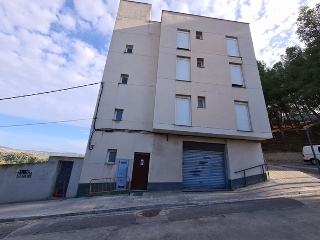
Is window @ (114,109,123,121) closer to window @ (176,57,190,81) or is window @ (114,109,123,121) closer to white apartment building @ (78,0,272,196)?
white apartment building @ (78,0,272,196)

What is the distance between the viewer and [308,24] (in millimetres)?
24703

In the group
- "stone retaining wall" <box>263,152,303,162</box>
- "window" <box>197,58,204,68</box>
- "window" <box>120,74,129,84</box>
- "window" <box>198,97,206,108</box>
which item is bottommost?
"stone retaining wall" <box>263,152,303,162</box>

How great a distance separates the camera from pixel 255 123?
39.4 feet

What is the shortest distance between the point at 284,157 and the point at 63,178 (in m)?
25.1

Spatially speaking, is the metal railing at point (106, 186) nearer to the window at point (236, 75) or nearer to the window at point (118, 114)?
the window at point (118, 114)

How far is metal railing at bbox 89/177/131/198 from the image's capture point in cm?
1090

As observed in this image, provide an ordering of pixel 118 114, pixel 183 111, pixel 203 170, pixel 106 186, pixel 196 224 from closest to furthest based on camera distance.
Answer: pixel 196 224 < pixel 106 186 < pixel 183 111 < pixel 203 170 < pixel 118 114

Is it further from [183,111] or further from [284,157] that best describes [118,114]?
[284,157]

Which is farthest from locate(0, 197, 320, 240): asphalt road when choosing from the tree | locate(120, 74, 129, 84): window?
the tree

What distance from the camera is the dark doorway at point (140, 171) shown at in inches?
448

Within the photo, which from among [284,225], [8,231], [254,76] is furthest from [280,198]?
[8,231]

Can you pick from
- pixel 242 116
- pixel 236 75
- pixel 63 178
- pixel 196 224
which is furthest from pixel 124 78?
pixel 196 224

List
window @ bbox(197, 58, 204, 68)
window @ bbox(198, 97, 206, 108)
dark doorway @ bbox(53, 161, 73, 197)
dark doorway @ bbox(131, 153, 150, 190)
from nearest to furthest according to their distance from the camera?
dark doorway @ bbox(131, 153, 150, 190)
dark doorway @ bbox(53, 161, 73, 197)
window @ bbox(198, 97, 206, 108)
window @ bbox(197, 58, 204, 68)

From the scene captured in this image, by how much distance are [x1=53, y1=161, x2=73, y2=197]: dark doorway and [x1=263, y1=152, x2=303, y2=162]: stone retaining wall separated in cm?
2418
